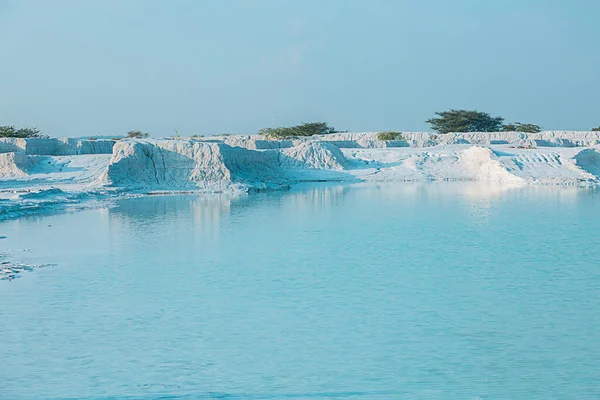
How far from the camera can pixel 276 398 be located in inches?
174

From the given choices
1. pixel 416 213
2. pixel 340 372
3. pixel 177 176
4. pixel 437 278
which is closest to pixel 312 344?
pixel 340 372

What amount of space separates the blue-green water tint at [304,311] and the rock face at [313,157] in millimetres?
13123

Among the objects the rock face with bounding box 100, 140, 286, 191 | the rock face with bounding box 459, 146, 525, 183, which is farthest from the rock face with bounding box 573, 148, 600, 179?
the rock face with bounding box 100, 140, 286, 191

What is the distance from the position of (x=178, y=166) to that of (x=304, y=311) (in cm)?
1445

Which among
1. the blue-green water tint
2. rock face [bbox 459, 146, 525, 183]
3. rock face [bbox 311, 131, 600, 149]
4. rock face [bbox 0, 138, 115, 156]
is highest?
rock face [bbox 311, 131, 600, 149]

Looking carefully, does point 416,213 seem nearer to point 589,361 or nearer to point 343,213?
point 343,213

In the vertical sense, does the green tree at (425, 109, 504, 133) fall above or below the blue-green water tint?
above

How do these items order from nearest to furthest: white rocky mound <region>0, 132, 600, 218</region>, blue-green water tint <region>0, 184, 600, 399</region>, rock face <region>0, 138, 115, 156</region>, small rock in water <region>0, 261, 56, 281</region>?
1. blue-green water tint <region>0, 184, 600, 399</region>
2. small rock in water <region>0, 261, 56, 281</region>
3. white rocky mound <region>0, 132, 600, 218</region>
4. rock face <region>0, 138, 115, 156</region>

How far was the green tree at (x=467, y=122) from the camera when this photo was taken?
48719 mm

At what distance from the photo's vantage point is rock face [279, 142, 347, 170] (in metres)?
25.2

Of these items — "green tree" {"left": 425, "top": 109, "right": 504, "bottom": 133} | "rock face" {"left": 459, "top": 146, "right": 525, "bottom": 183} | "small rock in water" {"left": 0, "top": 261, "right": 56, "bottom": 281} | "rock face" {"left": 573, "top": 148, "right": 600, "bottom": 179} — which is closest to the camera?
"small rock in water" {"left": 0, "top": 261, "right": 56, "bottom": 281}

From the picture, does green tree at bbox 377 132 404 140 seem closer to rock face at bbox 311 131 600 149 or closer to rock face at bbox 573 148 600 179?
rock face at bbox 311 131 600 149

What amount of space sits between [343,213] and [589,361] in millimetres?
9145

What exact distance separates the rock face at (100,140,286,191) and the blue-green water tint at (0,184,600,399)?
778cm
